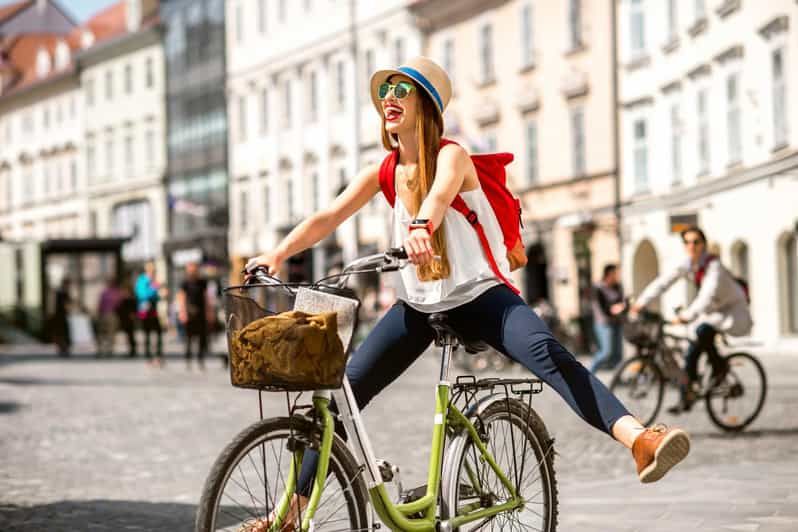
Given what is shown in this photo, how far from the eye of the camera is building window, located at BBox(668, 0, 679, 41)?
34562 millimetres

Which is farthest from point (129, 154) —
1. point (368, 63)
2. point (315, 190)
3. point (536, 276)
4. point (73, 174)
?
point (536, 276)

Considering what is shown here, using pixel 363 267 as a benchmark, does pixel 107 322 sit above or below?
below

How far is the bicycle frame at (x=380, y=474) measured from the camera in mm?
4797

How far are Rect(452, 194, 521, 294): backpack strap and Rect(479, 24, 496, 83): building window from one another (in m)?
39.4

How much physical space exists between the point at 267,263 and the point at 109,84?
248ft

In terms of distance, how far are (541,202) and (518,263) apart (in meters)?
36.8

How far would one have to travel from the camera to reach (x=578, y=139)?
133ft

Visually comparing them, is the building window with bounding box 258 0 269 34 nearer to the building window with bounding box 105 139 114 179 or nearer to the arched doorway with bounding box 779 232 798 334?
the building window with bounding box 105 139 114 179

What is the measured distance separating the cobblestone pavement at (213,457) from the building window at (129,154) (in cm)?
5798

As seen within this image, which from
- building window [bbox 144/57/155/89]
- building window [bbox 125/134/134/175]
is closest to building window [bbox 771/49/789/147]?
building window [bbox 144/57/155/89]

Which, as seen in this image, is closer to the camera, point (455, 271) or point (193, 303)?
point (455, 271)

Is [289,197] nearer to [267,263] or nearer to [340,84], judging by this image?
[340,84]

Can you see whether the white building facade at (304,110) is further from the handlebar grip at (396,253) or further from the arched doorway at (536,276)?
the handlebar grip at (396,253)

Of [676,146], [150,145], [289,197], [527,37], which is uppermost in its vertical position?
[150,145]
